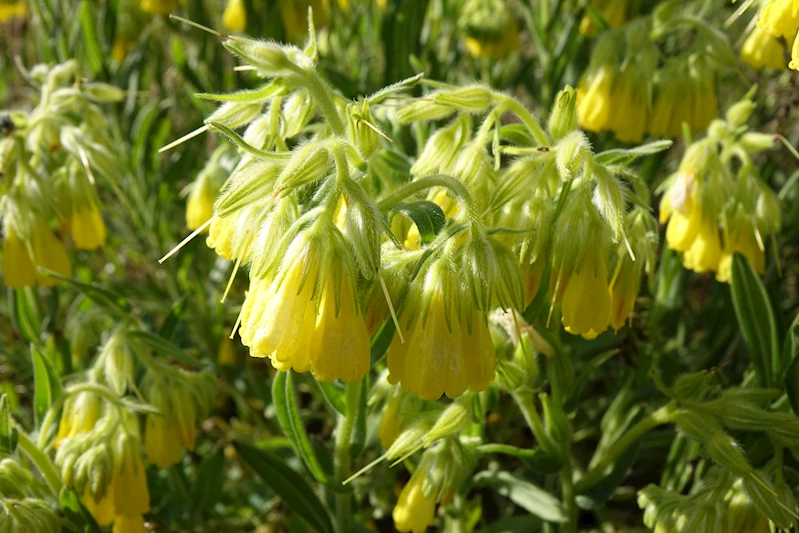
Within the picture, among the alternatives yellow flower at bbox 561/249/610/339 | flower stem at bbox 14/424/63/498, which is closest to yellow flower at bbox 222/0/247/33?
flower stem at bbox 14/424/63/498

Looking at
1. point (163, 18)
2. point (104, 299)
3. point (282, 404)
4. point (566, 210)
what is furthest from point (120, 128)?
point (566, 210)

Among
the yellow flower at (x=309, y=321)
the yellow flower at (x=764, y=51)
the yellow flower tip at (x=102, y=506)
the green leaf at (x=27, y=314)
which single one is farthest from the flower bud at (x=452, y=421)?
the yellow flower at (x=764, y=51)

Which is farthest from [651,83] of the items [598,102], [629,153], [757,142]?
[629,153]

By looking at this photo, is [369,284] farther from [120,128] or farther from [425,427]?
[120,128]

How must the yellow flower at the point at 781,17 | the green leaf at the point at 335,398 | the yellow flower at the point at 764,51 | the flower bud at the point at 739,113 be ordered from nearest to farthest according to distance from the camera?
the yellow flower at the point at 781,17 < the green leaf at the point at 335,398 < the flower bud at the point at 739,113 < the yellow flower at the point at 764,51

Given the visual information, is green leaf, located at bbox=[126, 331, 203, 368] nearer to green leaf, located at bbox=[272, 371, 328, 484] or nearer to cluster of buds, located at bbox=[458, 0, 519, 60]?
green leaf, located at bbox=[272, 371, 328, 484]

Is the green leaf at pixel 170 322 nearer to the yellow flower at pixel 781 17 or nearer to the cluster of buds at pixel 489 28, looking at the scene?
the yellow flower at pixel 781 17
